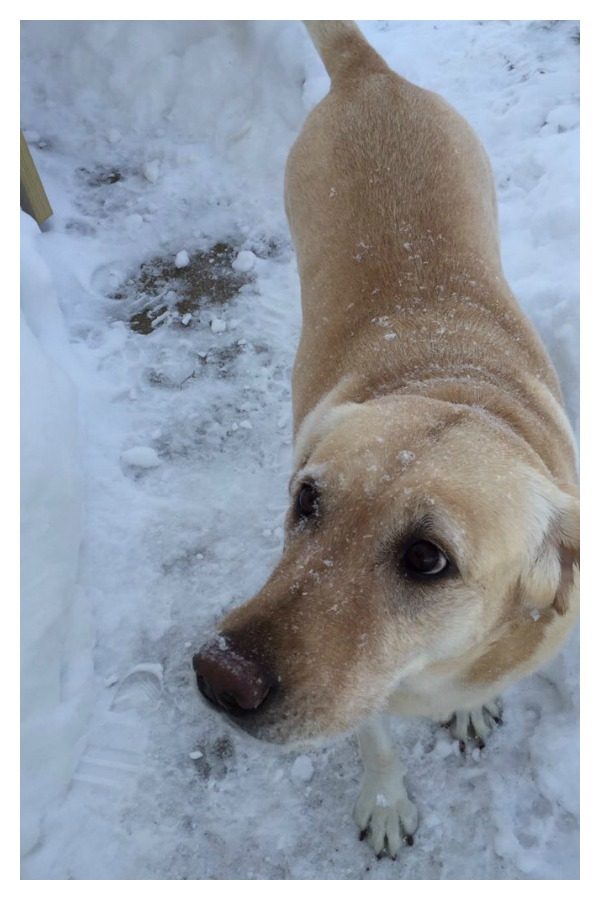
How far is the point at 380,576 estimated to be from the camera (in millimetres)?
1804

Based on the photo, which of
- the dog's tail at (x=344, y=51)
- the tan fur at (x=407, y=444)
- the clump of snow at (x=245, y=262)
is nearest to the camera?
the tan fur at (x=407, y=444)

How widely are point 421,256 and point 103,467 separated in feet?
6.26

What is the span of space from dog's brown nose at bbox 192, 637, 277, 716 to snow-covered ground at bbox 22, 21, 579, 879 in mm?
537

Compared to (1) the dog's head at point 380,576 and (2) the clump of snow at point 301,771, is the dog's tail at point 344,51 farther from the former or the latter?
(2) the clump of snow at point 301,771

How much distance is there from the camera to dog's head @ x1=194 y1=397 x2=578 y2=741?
1705 mm

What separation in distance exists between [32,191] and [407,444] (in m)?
Result: 3.44

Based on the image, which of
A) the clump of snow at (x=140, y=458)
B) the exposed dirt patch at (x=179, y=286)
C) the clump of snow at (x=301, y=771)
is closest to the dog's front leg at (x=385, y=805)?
the clump of snow at (x=301, y=771)

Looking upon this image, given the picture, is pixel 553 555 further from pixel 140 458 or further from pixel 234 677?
pixel 140 458

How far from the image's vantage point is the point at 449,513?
1753mm

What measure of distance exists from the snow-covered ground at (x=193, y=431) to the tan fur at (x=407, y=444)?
61 centimetres

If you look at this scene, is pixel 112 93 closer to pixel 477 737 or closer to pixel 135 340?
pixel 135 340

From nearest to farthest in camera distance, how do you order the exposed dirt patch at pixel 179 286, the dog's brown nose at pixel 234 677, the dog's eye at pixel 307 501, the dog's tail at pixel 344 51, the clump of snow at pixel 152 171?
the dog's brown nose at pixel 234 677 < the dog's eye at pixel 307 501 < the dog's tail at pixel 344 51 < the exposed dirt patch at pixel 179 286 < the clump of snow at pixel 152 171

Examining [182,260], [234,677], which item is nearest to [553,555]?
[234,677]

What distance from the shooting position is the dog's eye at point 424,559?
1793 mm
